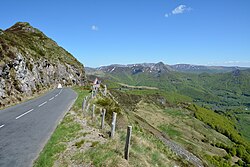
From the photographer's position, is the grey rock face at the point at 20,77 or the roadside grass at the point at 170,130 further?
the roadside grass at the point at 170,130

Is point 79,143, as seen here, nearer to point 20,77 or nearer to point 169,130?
point 20,77

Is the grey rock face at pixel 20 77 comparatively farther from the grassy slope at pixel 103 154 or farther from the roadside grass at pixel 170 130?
the roadside grass at pixel 170 130

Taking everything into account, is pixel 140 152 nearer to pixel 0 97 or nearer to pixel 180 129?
pixel 0 97

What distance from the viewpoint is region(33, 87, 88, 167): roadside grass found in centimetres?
1161

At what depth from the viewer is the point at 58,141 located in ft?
48.1

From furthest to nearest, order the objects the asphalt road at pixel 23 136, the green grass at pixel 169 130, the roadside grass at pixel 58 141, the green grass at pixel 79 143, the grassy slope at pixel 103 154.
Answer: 1. the green grass at pixel 169 130
2. the green grass at pixel 79 143
3. the asphalt road at pixel 23 136
4. the roadside grass at pixel 58 141
5. the grassy slope at pixel 103 154

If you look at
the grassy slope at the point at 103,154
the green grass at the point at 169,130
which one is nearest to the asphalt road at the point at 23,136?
the grassy slope at the point at 103,154

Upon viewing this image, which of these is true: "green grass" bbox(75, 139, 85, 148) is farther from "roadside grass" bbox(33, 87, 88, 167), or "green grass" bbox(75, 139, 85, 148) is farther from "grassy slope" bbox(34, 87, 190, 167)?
"roadside grass" bbox(33, 87, 88, 167)

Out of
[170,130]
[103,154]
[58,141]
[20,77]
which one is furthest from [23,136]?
[170,130]

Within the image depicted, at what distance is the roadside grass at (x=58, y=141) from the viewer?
457 inches

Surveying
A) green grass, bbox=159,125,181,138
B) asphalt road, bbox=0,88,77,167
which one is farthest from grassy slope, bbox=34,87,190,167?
green grass, bbox=159,125,181,138

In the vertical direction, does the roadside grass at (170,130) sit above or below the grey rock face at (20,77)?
below

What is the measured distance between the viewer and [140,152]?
1237 centimetres

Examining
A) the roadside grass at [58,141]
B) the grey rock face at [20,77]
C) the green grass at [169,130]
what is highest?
the grey rock face at [20,77]
